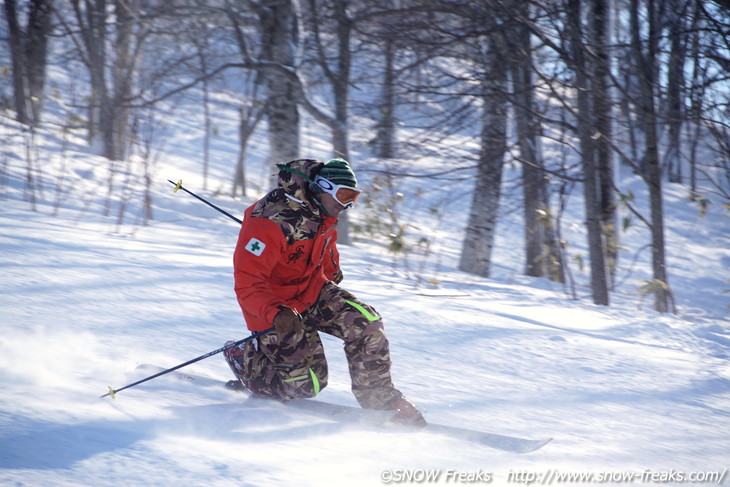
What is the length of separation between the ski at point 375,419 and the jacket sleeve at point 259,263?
1.72ft

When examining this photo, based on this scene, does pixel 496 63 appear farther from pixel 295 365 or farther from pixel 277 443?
pixel 277 443

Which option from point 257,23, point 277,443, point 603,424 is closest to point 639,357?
point 603,424

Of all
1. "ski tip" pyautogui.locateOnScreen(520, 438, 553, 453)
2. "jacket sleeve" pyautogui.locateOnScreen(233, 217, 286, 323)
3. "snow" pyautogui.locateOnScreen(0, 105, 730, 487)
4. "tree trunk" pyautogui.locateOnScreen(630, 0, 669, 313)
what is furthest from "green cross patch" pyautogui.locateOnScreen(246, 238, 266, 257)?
"tree trunk" pyautogui.locateOnScreen(630, 0, 669, 313)

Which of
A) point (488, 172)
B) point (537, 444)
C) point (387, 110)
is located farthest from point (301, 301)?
point (387, 110)

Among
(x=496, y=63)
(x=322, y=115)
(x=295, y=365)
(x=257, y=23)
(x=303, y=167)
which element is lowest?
(x=295, y=365)

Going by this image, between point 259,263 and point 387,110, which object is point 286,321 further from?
point 387,110

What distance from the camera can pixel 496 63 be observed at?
7.02 metres

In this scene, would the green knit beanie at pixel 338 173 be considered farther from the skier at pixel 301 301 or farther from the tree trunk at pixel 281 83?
the tree trunk at pixel 281 83

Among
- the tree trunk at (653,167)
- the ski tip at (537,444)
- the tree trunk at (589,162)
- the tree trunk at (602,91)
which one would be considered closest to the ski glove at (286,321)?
the ski tip at (537,444)

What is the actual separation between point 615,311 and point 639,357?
200 cm

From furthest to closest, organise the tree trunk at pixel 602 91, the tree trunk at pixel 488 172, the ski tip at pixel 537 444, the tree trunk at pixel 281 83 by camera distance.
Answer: the tree trunk at pixel 281 83 < the tree trunk at pixel 488 172 < the tree trunk at pixel 602 91 < the ski tip at pixel 537 444

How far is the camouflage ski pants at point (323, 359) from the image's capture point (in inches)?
112

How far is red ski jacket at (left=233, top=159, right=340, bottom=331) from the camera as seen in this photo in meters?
2.70

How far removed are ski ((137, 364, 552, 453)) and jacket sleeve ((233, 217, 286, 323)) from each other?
52 centimetres
